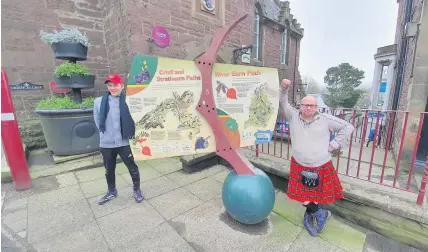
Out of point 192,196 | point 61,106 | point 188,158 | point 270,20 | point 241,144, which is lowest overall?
point 192,196

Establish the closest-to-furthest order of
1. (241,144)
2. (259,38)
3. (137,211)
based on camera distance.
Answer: (241,144)
(137,211)
(259,38)

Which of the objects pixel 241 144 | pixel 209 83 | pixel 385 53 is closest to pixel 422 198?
pixel 241 144

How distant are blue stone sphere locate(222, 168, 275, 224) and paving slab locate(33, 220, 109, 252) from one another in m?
1.38

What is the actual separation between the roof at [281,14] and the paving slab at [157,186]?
28.9 feet

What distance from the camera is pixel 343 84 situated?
2667 cm

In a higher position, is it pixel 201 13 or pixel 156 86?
pixel 201 13

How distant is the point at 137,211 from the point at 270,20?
993 centimetres

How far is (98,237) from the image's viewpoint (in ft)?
7.30

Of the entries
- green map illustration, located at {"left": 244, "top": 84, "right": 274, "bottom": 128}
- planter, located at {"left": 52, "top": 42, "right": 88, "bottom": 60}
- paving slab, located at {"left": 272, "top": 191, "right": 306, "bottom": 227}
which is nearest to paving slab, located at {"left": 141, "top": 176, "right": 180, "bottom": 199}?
paving slab, located at {"left": 272, "top": 191, "right": 306, "bottom": 227}

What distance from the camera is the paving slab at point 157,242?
208cm

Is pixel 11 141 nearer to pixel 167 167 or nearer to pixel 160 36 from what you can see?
pixel 167 167

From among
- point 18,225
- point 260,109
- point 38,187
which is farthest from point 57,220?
point 260,109

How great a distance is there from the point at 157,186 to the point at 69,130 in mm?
2176

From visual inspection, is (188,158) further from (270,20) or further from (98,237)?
(270,20)
